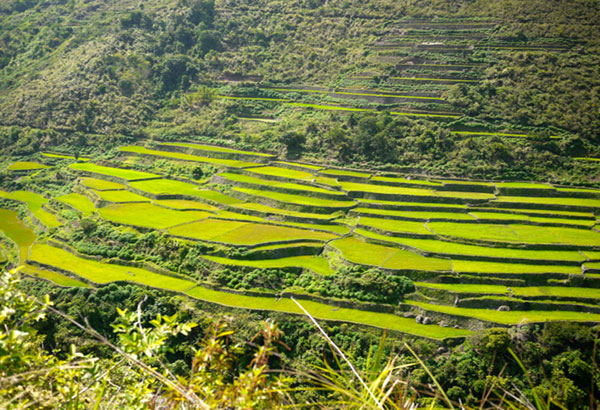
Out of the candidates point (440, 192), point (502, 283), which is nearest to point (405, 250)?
point (502, 283)

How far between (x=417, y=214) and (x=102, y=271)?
18.5m

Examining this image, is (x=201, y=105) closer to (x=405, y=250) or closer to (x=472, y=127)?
(x=472, y=127)

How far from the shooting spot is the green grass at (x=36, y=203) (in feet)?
109

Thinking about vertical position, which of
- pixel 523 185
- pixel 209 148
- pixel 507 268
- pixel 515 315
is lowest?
pixel 515 315

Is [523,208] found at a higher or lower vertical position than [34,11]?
lower

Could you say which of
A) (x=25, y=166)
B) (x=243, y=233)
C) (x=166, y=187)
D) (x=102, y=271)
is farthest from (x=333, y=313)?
(x=25, y=166)

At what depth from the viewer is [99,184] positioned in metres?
38.2

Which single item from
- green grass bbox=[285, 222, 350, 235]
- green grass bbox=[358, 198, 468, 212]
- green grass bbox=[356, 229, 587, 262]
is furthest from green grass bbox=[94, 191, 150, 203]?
green grass bbox=[356, 229, 587, 262]

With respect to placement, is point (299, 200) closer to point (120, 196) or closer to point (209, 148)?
point (120, 196)

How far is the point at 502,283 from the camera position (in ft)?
77.0

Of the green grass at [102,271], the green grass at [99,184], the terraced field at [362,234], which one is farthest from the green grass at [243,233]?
the green grass at [99,184]

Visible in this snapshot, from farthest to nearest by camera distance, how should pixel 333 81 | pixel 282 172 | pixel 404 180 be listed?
1. pixel 333 81
2. pixel 282 172
3. pixel 404 180

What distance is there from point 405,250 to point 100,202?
20771 millimetres

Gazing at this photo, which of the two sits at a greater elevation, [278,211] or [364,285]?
[278,211]
